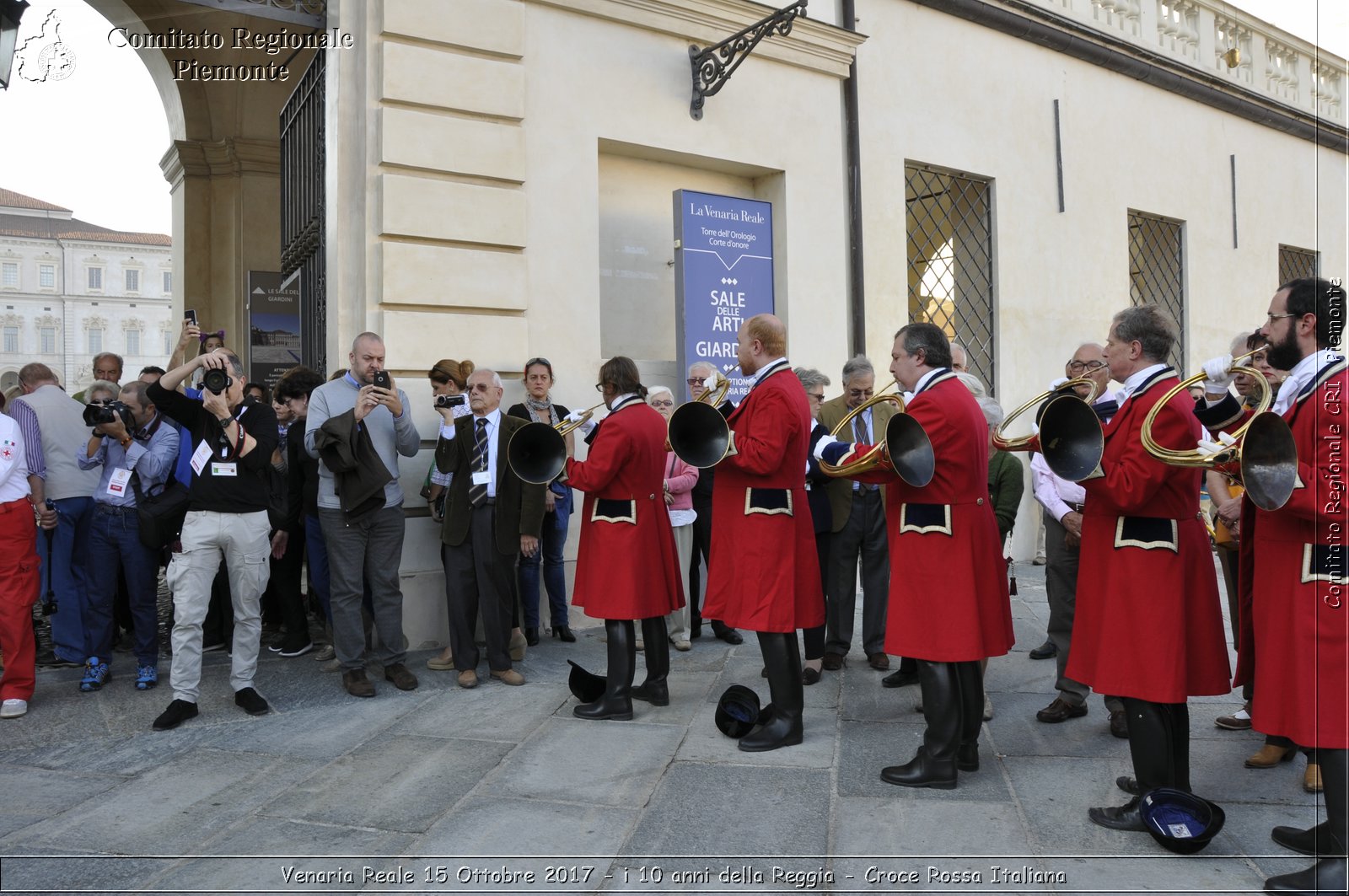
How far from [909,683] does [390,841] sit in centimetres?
317

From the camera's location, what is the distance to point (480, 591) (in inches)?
233

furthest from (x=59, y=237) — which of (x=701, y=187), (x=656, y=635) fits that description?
(x=656, y=635)

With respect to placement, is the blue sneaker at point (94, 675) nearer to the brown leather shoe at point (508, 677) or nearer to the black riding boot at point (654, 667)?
the brown leather shoe at point (508, 677)

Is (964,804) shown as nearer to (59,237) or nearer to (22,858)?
(22,858)

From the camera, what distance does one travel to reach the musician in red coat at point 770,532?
4512 millimetres

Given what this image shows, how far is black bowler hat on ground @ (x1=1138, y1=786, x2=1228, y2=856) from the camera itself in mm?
3279

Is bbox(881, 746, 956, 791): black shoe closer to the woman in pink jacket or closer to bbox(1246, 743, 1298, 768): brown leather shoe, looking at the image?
bbox(1246, 743, 1298, 768): brown leather shoe

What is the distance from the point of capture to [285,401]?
663 cm

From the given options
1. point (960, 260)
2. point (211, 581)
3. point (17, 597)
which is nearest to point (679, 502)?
point (211, 581)

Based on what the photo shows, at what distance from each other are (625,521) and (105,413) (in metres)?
3.03

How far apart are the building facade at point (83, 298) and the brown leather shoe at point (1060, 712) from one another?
128ft

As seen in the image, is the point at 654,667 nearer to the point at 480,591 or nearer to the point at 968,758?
the point at 480,591

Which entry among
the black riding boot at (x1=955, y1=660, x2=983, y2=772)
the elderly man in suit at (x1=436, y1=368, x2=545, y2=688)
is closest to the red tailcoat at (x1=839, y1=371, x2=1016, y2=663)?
the black riding boot at (x1=955, y1=660, x2=983, y2=772)

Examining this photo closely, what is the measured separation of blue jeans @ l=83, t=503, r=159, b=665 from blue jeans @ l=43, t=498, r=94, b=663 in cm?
46
